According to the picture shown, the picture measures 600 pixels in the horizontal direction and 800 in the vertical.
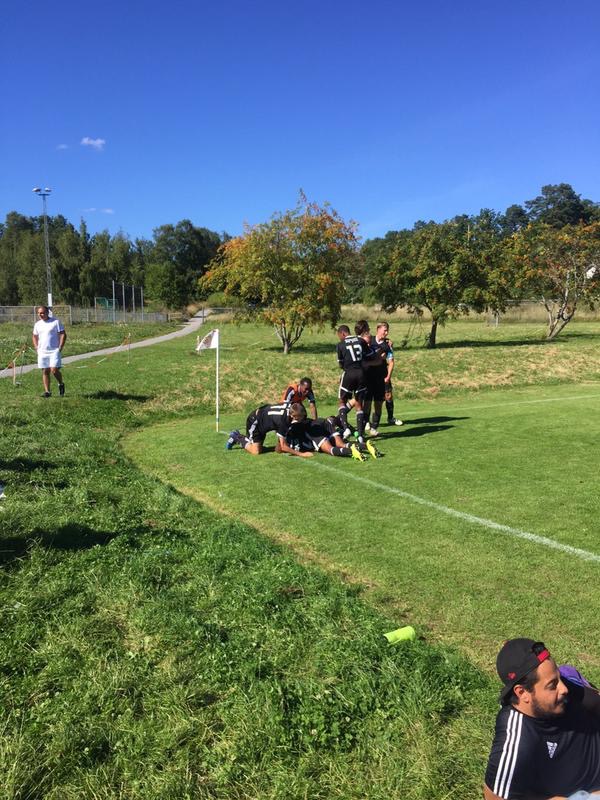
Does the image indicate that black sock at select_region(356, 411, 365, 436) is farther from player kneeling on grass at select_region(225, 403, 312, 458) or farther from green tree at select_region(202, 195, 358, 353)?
green tree at select_region(202, 195, 358, 353)

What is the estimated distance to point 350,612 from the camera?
3920 millimetres

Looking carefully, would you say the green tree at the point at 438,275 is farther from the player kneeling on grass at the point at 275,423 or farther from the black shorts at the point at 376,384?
the player kneeling on grass at the point at 275,423

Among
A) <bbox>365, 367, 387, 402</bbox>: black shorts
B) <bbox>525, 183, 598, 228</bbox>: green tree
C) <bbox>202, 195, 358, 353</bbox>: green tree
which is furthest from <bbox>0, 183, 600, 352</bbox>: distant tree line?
<bbox>525, 183, 598, 228</bbox>: green tree

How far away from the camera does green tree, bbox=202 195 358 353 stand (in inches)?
1065

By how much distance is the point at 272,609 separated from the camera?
3.90 m

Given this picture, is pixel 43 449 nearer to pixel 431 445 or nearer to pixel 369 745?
pixel 431 445

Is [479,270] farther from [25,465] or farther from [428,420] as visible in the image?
Answer: [25,465]

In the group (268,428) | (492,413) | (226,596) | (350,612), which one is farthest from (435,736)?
(492,413)

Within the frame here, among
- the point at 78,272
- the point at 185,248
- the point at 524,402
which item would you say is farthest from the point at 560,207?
the point at 524,402

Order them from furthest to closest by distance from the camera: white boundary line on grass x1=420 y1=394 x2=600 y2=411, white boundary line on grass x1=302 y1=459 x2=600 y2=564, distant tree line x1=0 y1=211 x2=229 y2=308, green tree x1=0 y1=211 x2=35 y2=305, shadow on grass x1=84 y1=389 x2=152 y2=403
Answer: green tree x1=0 y1=211 x2=35 y2=305
distant tree line x1=0 y1=211 x2=229 y2=308
white boundary line on grass x1=420 y1=394 x2=600 y2=411
shadow on grass x1=84 y1=389 x2=152 y2=403
white boundary line on grass x1=302 y1=459 x2=600 y2=564

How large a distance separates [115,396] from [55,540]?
366 inches

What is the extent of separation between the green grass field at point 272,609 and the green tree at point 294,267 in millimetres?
18741

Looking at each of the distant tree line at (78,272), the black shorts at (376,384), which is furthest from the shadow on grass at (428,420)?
the distant tree line at (78,272)

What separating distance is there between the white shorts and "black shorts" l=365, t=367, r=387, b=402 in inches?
274
